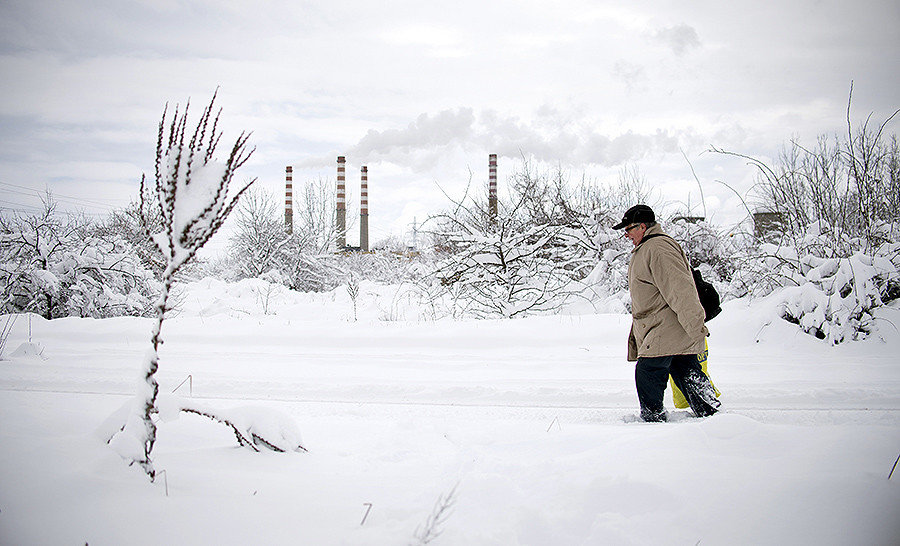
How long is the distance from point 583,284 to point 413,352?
20.0 feet

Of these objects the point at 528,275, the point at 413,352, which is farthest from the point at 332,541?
the point at 528,275

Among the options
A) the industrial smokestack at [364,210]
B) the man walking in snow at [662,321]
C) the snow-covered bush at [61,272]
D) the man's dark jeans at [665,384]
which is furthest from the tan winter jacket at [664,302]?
the industrial smokestack at [364,210]

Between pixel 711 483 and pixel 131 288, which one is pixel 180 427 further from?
pixel 131 288

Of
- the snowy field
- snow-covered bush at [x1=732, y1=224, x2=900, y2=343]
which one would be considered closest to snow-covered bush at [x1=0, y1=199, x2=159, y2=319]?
the snowy field

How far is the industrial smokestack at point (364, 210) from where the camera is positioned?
39.0 metres

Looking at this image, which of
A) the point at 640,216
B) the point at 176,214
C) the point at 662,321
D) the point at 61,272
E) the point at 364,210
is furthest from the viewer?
the point at 364,210

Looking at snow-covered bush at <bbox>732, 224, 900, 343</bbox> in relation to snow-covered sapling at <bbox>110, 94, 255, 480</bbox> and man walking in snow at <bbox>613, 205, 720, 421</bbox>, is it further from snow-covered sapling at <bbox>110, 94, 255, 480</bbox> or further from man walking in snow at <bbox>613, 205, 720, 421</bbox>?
snow-covered sapling at <bbox>110, 94, 255, 480</bbox>

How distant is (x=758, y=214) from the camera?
994cm

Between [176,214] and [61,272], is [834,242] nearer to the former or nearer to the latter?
[176,214]

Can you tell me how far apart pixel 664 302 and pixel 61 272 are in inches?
498

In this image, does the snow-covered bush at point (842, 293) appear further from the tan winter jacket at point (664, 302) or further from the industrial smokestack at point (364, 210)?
the industrial smokestack at point (364, 210)

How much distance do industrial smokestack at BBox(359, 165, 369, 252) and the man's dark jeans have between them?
35.7 metres

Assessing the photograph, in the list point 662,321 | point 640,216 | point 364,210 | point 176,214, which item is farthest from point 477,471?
point 364,210

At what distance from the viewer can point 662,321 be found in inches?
147
